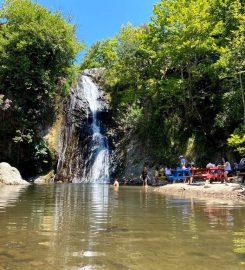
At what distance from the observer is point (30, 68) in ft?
113

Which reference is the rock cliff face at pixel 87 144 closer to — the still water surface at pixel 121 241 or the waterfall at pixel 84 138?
the waterfall at pixel 84 138

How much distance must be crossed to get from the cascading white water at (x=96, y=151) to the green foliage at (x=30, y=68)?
320 cm

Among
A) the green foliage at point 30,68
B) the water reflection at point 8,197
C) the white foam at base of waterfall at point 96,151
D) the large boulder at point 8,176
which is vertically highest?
the green foliage at point 30,68

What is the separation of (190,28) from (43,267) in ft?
80.2

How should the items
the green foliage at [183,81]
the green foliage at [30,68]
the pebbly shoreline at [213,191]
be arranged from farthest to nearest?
1. the green foliage at [30,68]
2. the green foliage at [183,81]
3. the pebbly shoreline at [213,191]

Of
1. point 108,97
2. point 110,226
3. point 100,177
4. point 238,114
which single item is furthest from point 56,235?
point 108,97

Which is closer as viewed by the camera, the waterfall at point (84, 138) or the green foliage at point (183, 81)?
A: the green foliage at point (183, 81)

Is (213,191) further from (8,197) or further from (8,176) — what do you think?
(8,176)

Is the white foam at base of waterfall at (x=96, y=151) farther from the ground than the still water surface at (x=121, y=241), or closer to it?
farther from the ground

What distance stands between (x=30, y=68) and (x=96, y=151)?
33.0 feet

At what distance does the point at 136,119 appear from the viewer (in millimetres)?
31469

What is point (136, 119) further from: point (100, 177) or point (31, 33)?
point (31, 33)

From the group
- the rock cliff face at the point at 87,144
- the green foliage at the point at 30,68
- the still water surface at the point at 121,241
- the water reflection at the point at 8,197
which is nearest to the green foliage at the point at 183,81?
the rock cliff face at the point at 87,144

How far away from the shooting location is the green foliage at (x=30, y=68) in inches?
1321
